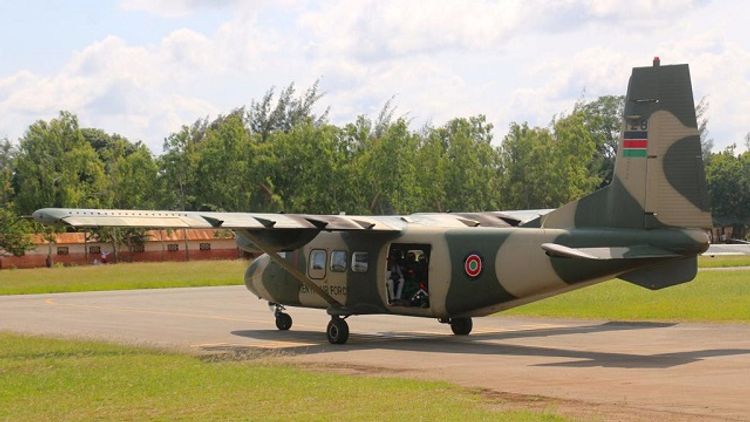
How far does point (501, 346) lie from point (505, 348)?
1.70 feet

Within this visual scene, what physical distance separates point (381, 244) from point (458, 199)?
214 feet

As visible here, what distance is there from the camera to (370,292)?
85.8 ft

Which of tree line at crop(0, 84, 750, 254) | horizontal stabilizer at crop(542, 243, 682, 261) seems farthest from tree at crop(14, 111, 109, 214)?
horizontal stabilizer at crop(542, 243, 682, 261)

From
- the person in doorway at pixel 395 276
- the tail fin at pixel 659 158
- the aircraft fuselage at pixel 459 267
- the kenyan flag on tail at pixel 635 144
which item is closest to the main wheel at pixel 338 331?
the aircraft fuselage at pixel 459 267

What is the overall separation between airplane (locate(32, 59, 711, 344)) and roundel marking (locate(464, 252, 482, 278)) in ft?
0.07

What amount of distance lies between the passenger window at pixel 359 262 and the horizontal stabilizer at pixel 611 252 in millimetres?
5656

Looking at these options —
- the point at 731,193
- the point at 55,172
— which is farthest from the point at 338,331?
the point at 731,193

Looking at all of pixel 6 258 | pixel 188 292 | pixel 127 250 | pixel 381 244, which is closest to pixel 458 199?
pixel 127 250

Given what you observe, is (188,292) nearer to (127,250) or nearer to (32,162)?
(127,250)

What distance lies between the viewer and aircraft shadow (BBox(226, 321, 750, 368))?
2061cm

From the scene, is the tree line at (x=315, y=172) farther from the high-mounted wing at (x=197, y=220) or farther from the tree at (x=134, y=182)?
the high-mounted wing at (x=197, y=220)

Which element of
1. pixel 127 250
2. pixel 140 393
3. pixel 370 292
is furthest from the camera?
pixel 127 250

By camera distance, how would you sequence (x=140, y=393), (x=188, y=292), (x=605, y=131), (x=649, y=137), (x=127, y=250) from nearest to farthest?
(x=140, y=393) → (x=649, y=137) → (x=188, y=292) → (x=127, y=250) → (x=605, y=131)

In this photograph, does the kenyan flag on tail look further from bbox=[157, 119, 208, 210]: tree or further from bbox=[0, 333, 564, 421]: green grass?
bbox=[157, 119, 208, 210]: tree
